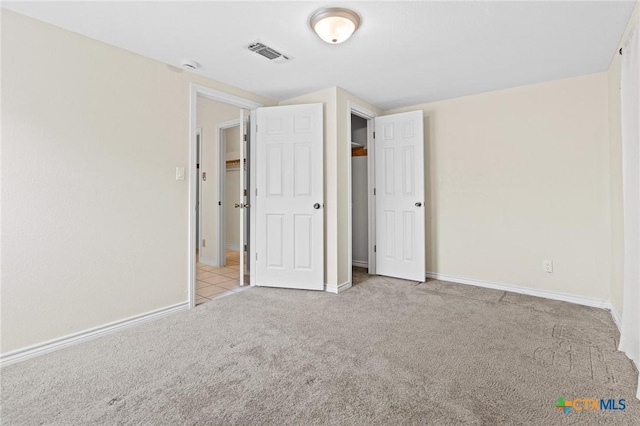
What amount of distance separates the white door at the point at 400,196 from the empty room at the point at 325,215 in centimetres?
3

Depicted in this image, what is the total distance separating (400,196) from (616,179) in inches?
75.4

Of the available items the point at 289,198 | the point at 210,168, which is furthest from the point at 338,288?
the point at 210,168

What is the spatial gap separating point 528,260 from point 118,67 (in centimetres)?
415

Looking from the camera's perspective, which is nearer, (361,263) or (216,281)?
(216,281)

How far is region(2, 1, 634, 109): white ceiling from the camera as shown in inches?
73.5

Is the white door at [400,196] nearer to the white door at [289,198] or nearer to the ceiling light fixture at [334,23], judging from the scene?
the white door at [289,198]

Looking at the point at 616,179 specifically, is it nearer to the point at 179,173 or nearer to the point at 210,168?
the point at 179,173

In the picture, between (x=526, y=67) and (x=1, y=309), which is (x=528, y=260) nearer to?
(x=526, y=67)

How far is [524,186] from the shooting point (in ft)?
10.4

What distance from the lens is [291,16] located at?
76.5 inches

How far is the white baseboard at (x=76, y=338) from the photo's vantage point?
1882 mm

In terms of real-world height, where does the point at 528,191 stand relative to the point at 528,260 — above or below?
above

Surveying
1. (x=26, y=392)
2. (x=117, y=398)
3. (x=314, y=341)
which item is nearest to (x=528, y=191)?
(x=314, y=341)

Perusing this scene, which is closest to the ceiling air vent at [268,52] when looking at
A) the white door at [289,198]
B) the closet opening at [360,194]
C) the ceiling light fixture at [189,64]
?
the ceiling light fixture at [189,64]
